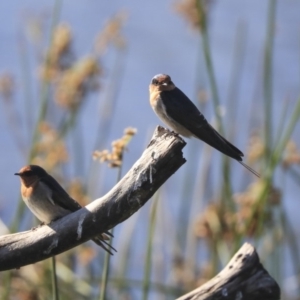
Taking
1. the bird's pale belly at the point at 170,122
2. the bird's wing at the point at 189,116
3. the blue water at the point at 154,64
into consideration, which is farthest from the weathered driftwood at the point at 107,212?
the blue water at the point at 154,64

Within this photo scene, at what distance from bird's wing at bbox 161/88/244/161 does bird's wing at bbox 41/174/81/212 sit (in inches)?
18.9

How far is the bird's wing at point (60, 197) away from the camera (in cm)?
259

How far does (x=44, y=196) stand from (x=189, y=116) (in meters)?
0.56

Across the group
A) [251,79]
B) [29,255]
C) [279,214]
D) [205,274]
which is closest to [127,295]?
[205,274]

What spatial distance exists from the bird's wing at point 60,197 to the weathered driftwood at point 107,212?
0.35 metres

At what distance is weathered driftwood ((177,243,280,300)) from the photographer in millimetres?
1978

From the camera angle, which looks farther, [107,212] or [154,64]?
[154,64]

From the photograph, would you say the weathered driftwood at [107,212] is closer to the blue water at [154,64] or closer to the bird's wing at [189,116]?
the bird's wing at [189,116]

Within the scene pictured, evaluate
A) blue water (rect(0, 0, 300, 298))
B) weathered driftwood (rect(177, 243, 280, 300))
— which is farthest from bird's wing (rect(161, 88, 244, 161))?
blue water (rect(0, 0, 300, 298))

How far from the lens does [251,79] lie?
797cm

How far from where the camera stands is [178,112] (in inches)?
117

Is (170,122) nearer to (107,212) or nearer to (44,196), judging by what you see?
(44,196)

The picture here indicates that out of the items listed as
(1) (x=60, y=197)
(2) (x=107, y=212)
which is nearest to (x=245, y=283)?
(2) (x=107, y=212)

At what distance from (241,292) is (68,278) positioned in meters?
1.58
